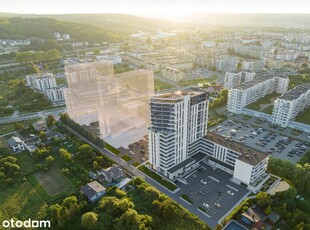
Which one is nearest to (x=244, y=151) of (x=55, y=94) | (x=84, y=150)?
(x=84, y=150)

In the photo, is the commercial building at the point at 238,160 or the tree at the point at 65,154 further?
the tree at the point at 65,154

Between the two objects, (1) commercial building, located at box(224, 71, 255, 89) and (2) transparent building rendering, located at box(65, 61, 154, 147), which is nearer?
(2) transparent building rendering, located at box(65, 61, 154, 147)

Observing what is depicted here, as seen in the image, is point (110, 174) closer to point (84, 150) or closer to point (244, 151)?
point (84, 150)

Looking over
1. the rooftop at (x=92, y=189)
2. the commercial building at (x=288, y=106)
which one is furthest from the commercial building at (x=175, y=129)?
the commercial building at (x=288, y=106)

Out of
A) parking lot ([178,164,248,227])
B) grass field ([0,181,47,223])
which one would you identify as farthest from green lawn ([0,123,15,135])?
parking lot ([178,164,248,227])

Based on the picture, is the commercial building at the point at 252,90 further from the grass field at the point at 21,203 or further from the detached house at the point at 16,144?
the detached house at the point at 16,144

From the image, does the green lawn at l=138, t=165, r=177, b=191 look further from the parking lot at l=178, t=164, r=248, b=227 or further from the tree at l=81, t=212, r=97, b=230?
the tree at l=81, t=212, r=97, b=230
